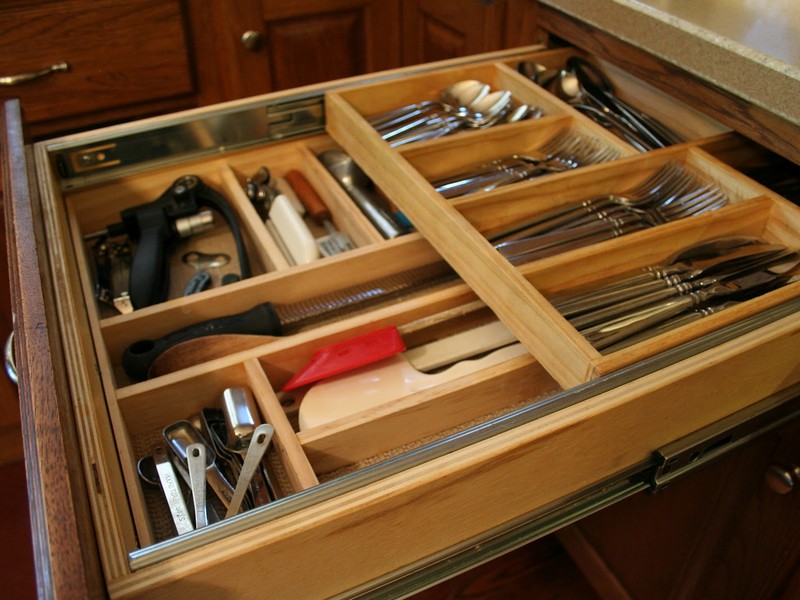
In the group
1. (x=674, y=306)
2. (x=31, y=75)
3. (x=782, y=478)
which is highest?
(x=31, y=75)

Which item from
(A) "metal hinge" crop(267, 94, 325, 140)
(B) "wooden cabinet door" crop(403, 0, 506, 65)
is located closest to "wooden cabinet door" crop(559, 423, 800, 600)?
(A) "metal hinge" crop(267, 94, 325, 140)

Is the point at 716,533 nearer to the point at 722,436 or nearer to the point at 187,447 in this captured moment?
the point at 722,436

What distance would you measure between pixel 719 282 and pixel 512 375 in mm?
241

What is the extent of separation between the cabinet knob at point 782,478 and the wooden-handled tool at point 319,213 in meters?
0.59

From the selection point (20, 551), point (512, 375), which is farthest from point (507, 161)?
point (20, 551)

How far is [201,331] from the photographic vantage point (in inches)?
31.4

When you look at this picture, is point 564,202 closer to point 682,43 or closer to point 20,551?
point 682,43

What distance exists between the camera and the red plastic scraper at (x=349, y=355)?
75 centimetres

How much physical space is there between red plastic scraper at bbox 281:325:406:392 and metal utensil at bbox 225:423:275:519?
0.09 metres

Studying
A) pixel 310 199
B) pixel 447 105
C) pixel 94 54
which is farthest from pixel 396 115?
pixel 94 54

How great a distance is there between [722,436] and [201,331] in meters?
0.57

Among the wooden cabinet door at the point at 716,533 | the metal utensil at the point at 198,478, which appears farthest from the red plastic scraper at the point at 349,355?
the wooden cabinet door at the point at 716,533

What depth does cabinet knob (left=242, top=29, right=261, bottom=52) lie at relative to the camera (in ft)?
5.24

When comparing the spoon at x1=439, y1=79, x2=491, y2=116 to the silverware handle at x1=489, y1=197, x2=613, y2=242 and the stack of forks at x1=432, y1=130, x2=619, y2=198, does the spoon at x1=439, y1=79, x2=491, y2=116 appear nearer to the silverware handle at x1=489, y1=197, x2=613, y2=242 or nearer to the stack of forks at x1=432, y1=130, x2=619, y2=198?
the stack of forks at x1=432, y1=130, x2=619, y2=198
